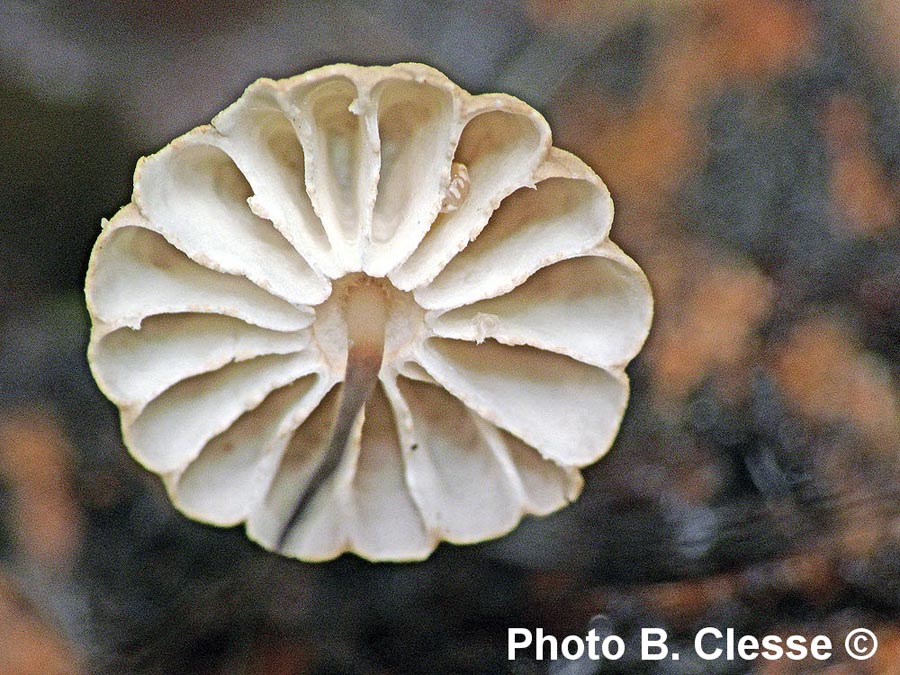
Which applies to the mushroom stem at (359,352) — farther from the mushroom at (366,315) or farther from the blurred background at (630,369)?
the blurred background at (630,369)

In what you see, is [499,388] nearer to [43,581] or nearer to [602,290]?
[602,290]

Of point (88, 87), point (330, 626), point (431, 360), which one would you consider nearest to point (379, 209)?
point (431, 360)

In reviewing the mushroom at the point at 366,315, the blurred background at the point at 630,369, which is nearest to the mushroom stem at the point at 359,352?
the mushroom at the point at 366,315

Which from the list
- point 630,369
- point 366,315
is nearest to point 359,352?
point 366,315
